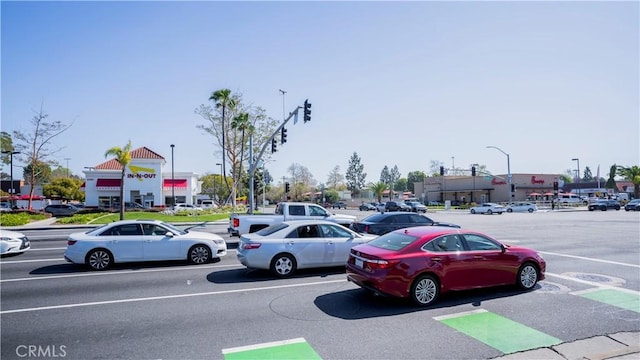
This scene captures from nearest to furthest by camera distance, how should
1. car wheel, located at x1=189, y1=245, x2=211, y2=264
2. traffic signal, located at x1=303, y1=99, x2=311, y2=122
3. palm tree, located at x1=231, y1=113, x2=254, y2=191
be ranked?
car wheel, located at x1=189, y1=245, x2=211, y2=264 < traffic signal, located at x1=303, y1=99, x2=311, y2=122 < palm tree, located at x1=231, y1=113, x2=254, y2=191

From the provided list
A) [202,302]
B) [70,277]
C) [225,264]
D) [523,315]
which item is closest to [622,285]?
[523,315]

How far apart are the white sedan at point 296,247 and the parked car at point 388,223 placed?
4.76 meters

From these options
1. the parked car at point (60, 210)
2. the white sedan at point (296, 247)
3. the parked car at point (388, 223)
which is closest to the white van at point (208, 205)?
the parked car at point (60, 210)

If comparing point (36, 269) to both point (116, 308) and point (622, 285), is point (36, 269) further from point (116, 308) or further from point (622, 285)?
point (622, 285)

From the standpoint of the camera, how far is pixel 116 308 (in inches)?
281

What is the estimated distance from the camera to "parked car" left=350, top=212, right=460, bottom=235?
15250mm

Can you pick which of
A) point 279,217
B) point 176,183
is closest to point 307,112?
point 279,217

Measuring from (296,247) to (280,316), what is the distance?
128 inches

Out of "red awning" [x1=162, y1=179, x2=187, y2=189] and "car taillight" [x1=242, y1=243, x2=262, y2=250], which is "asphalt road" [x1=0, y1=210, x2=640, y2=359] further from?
"red awning" [x1=162, y1=179, x2=187, y2=189]

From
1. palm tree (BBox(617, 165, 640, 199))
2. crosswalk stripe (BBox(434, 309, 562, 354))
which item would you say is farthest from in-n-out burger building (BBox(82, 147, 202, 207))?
palm tree (BBox(617, 165, 640, 199))

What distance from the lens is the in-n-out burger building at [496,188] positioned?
69000 millimetres

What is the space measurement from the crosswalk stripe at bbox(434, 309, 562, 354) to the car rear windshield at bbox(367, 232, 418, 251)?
1.50 m

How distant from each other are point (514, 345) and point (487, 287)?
2986 millimetres

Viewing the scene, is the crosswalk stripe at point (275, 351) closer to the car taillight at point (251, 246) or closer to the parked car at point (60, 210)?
the car taillight at point (251, 246)
